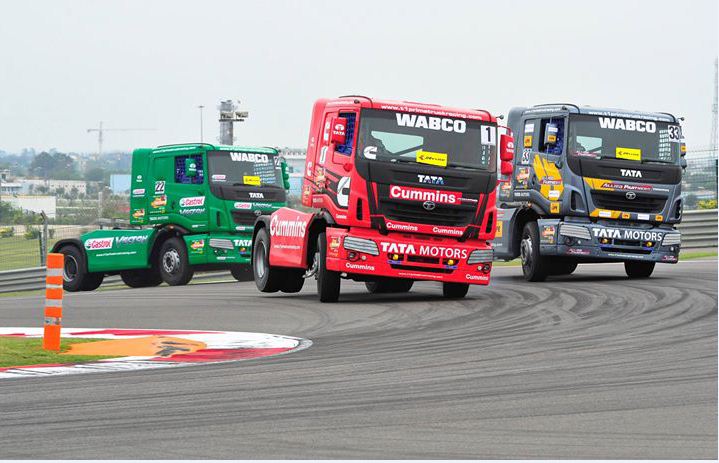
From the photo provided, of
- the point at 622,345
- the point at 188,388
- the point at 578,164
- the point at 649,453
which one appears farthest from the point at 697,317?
the point at 649,453

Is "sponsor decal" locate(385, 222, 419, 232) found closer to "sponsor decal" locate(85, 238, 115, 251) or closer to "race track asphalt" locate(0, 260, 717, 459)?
"race track asphalt" locate(0, 260, 717, 459)

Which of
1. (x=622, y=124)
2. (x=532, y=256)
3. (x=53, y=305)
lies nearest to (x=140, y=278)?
(x=532, y=256)

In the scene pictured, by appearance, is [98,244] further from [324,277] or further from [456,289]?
[456,289]

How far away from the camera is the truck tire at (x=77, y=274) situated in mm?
26328

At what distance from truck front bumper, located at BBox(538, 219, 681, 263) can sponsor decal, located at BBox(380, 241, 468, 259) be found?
3.46m

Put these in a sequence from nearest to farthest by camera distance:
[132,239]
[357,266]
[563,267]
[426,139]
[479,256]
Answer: [357,266] → [426,139] → [479,256] → [563,267] → [132,239]

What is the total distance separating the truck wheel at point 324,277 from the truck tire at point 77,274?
974 centimetres

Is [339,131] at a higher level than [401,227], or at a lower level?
higher

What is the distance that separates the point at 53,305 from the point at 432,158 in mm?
6231

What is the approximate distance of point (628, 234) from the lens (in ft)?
66.2

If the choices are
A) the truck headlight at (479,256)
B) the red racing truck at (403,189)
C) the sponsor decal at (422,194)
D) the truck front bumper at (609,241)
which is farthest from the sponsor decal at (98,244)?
the truck headlight at (479,256)

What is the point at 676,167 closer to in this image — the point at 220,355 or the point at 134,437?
the point at 220,355

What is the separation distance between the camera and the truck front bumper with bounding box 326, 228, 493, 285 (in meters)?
16.8

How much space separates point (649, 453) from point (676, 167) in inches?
551
